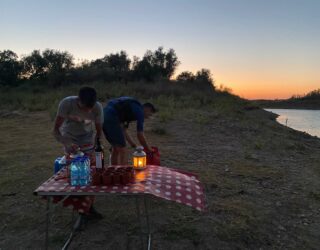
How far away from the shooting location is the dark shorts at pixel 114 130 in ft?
13.1

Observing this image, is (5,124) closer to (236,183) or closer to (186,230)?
(236,183)

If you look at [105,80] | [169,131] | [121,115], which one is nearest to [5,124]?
[169,131]

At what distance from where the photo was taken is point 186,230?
3361 millimetres

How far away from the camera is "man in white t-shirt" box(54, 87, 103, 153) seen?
10.7 feet

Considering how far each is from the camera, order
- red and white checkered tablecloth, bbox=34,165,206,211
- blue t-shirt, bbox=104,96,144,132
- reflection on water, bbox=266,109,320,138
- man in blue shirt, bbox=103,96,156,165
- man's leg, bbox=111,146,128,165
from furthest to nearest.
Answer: reflection on water, bbox=266,109,320,138, man's leg, bbox=111,146,128,165, man in blue shirt, bbox=103,96,156,165, blue t-shirt, bbox=104,96,144,132, red and white checkered tablecloth, bbox=34,165,206,211

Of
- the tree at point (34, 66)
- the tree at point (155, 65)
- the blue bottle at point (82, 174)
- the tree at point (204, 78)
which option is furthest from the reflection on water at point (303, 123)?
the tree at point (34, 66)

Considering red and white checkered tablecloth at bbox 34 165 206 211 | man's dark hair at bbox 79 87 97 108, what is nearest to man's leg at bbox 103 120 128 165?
man's dark hair at bbox 79 87 97 108

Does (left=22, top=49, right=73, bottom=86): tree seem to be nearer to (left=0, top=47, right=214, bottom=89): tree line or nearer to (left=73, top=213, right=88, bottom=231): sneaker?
(left=0, top=47, right=214, bottom=89): tree line

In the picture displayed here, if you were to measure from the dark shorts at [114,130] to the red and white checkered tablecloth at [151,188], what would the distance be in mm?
1238

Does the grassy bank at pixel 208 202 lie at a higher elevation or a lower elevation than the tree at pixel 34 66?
lower

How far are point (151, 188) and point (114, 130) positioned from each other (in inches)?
68.5

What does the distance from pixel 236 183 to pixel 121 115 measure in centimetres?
216

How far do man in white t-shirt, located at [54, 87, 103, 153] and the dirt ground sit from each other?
2.80 feet

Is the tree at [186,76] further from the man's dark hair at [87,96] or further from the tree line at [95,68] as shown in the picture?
the man's dark hair at [87,96]
